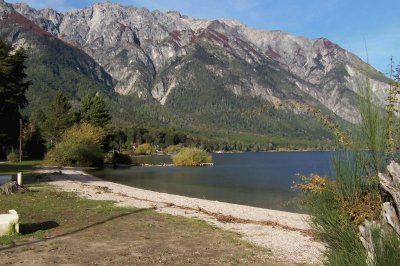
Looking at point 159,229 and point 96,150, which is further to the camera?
point 96,150

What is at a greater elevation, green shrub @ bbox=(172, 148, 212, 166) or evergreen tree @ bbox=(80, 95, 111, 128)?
evergreen tree @ bbox=(80, 95, 111, 128)

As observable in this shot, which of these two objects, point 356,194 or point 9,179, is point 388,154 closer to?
point 356,194

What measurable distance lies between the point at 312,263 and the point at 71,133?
198 feet

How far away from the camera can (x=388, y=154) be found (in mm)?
6562

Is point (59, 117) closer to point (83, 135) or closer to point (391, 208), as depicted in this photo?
Answer: point (83, 135)

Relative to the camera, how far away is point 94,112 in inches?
3100

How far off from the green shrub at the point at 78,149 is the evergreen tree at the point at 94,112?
8.29 m

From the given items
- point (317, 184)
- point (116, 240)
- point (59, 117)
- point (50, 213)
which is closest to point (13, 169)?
point (50, 213)

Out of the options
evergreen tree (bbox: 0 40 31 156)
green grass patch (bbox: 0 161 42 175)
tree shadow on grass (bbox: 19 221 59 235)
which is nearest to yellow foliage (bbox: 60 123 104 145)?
green grass patch (bbox: 0 161 42 175)

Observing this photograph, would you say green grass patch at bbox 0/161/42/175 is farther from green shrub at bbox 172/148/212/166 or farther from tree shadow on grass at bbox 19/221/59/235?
green shrub at bbox 172/148/212/166

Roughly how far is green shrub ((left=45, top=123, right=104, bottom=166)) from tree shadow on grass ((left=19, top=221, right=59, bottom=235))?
5081 cm

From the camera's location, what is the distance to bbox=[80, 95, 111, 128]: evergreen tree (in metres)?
78.0

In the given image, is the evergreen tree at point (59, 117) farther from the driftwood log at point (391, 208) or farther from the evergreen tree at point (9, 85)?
the driftwood log at point (391, 208)

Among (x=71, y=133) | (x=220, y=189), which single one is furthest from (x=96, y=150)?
(x=220, y=189)
